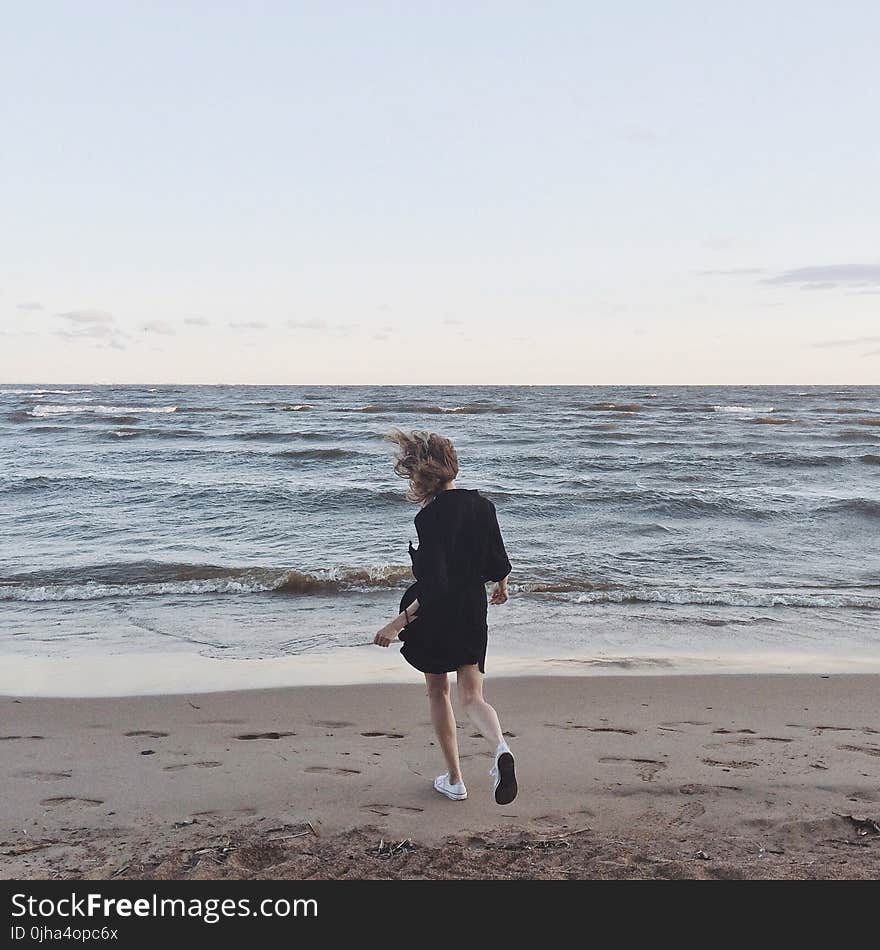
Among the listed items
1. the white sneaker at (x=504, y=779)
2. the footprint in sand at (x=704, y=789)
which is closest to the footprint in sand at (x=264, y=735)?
the white sneaker at (x=504, y=779)

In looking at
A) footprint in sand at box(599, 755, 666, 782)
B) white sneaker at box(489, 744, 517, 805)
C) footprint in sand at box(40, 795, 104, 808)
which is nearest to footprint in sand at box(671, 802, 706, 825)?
footprint in sand at box(599, 755, 666, 782)

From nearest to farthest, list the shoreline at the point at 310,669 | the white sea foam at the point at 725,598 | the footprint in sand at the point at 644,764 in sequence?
the footprint in sand at the point at 644,764, the shoreline at the point at 310,669, the white sea foam at the point at 725,598

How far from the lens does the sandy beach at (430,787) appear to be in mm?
3139

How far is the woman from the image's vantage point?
11.7 ft

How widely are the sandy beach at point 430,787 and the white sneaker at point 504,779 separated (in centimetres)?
14

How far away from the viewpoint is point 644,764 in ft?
13.8

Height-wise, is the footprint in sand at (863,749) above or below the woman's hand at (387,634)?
below

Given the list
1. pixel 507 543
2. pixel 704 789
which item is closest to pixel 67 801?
pixel 704 789

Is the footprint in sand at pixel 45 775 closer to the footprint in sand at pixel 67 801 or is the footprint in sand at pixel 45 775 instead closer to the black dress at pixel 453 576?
the footprint in sand at pixel 67 801

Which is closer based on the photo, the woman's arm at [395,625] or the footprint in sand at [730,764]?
the woman's arm at [395,625]

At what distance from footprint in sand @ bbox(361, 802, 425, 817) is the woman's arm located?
2.40ft

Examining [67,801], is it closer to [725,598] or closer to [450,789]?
[450,789]

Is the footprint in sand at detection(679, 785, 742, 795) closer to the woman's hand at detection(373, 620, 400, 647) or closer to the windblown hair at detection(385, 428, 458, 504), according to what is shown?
the woman's hand at detection(373, 620, 400, 647)

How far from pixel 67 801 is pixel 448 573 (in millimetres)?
2015
